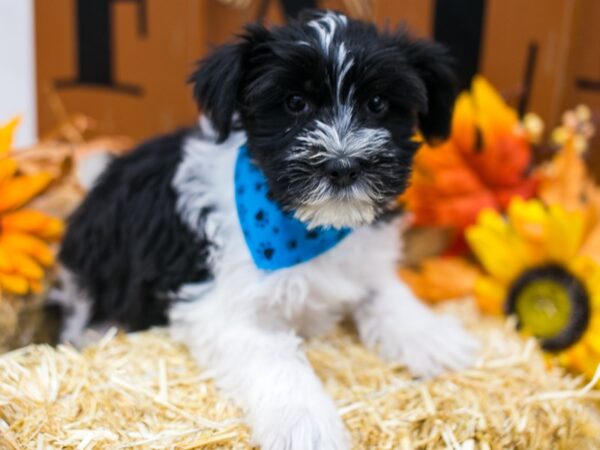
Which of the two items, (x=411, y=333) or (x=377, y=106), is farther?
(x=411, y=333)

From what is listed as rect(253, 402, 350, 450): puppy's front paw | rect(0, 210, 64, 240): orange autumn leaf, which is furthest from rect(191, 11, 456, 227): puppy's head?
rect(0, 210, 64, 240): orange autumn leaf

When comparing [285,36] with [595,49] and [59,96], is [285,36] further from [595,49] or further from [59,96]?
[59,96]

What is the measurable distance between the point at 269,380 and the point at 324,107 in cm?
85

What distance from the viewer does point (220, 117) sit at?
2227 mm

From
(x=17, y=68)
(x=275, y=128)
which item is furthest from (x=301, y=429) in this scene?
(x=17, y=68)

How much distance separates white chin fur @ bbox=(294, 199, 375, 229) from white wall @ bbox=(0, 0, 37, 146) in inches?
111

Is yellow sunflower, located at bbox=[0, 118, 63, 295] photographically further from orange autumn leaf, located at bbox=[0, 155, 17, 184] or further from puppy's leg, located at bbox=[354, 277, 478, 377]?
puppy's leg, located at bbox=[354, 277, 478, 377]

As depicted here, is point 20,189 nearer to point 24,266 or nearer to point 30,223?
point 30,223

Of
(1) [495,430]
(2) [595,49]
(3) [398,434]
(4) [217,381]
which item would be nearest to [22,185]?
(4) [217,381]

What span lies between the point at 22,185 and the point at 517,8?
2.37 metres

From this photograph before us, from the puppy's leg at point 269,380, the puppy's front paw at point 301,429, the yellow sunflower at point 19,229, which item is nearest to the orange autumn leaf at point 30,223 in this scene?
the yellow sunflower at point 19,229

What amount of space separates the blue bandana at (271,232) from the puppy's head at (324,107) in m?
0.10

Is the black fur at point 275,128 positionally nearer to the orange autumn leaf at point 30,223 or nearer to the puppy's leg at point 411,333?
the orange autumn leaf at point 30,223

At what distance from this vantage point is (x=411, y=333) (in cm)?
249
